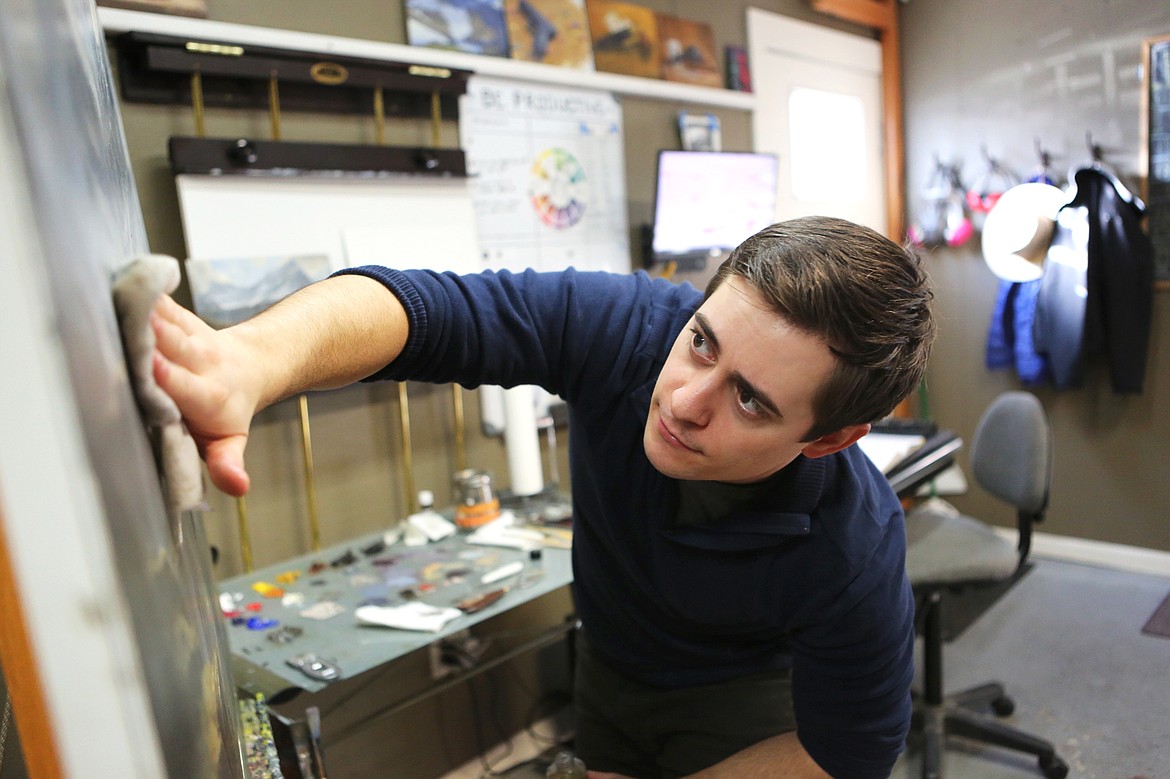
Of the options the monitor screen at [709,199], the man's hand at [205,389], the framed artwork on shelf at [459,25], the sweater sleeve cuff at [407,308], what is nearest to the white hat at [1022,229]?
the monitor screen at [709,199]

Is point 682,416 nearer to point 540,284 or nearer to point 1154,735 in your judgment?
point 540,284

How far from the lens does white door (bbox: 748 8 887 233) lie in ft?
11.0

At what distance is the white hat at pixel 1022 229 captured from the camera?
3.22 metres

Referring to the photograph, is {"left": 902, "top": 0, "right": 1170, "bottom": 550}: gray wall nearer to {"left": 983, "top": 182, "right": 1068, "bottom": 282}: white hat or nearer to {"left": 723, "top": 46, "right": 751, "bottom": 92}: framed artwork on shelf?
{"left": 983, "top": 182, "right": 1068, "bottom": 282}: white hat

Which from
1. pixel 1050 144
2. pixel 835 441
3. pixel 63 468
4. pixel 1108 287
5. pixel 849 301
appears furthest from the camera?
pixel 1050 144

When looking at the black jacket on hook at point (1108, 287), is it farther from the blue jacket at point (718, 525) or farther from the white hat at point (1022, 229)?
the blue jacket at point (718, 525)

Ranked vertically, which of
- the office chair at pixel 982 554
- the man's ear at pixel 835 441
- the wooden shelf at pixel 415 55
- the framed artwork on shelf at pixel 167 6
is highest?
the framed artwork on shelf at pixel 167 6

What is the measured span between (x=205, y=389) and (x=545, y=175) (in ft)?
7.12

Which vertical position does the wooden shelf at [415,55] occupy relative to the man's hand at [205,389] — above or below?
above

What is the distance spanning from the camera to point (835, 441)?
972 millimetres

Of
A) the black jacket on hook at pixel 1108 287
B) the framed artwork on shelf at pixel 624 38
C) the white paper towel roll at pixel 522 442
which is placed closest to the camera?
the white paper towel roll at pixel 522 442

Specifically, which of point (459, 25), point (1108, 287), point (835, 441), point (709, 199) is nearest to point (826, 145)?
point (709, 199)

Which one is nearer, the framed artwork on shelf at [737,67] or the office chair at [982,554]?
the office chair at [982,554]

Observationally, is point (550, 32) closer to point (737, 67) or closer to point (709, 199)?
point (709, 199)
